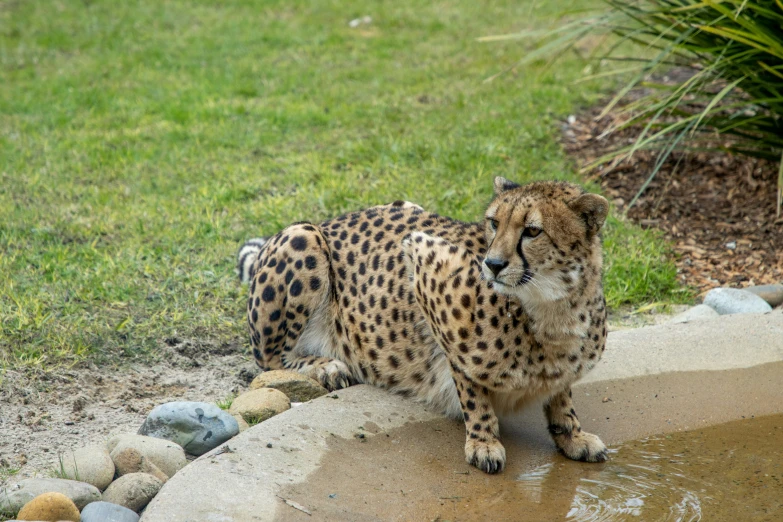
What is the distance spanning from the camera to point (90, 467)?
130 inches

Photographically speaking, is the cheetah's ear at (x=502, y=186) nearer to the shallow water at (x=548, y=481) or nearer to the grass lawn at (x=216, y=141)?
the shallow water at (x=548, y=481)

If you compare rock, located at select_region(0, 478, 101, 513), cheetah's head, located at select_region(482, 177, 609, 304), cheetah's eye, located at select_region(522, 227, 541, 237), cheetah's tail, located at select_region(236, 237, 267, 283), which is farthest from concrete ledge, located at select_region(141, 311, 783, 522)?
cheetah's tail, located at select_region(236, 237, 267, 283)

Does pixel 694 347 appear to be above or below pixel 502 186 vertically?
below

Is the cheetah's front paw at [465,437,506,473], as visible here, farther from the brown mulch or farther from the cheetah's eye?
the brown mulch

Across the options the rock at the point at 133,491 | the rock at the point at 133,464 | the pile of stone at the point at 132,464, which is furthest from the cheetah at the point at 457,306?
the rock at the point at 133,491

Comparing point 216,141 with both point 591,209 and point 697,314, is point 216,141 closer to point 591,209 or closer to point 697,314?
point 697,314

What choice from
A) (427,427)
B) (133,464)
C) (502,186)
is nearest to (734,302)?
(502,186)

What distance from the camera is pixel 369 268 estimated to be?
423 cm

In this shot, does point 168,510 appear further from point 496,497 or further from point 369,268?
point 369,268

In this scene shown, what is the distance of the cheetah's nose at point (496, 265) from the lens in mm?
3141

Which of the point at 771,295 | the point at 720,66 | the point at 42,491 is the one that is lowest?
the point at 771,295

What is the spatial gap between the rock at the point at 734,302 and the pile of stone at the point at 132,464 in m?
2.51

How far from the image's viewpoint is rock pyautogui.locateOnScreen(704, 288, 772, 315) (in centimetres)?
496

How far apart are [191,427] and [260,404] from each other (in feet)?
1.21
